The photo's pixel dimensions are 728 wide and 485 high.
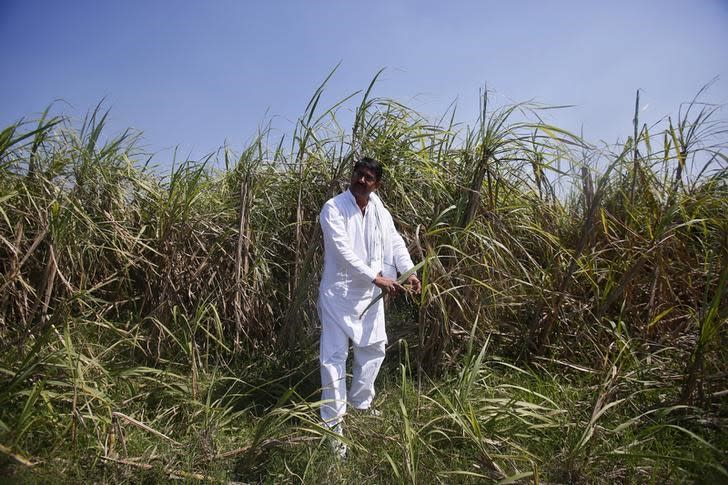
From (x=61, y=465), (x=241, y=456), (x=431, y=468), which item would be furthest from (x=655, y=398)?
(x=61, y=465)

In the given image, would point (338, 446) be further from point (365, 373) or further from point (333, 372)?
point (365, 373)

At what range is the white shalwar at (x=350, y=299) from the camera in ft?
7.92

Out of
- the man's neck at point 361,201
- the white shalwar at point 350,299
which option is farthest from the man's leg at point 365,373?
the man's neck at point 361,201

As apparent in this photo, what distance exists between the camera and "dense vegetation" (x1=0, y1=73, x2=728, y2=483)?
1996 mm

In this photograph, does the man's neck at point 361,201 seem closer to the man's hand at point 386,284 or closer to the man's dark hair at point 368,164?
the man's dark hair at point 368,164

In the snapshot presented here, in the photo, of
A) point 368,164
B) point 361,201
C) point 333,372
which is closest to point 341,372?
point 333,372

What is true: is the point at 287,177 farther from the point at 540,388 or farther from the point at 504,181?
the point at 540,388

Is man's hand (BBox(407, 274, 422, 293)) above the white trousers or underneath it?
above

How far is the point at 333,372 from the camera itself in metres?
2.38

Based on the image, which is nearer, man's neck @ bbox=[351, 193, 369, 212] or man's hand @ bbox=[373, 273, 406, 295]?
man's hand @ bbox=[373, 273, 406, 295]

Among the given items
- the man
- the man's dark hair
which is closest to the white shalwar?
the man

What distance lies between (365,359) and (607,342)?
55.0 inches

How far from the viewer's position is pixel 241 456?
2.07m

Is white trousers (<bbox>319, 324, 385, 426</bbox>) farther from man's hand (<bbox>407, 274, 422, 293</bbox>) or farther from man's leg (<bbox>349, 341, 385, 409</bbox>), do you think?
man's hand (<bbox>407, 274, 422, 293</bbox>)
